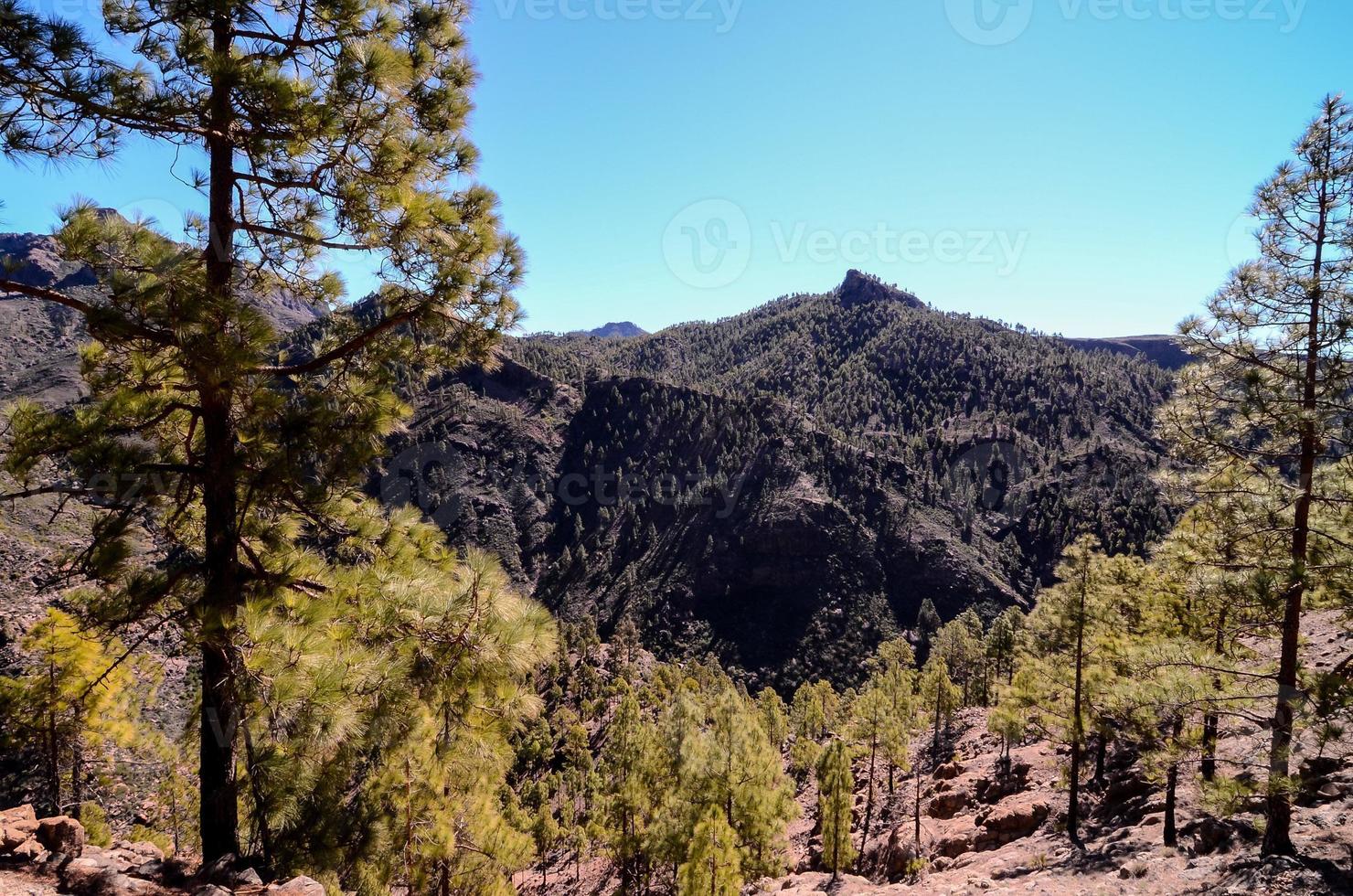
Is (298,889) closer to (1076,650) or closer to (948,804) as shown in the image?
(1076,650)

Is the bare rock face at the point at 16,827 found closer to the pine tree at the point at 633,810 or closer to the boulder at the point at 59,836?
the boulder at the point at 59,836

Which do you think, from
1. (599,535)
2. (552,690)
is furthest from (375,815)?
(599,535)

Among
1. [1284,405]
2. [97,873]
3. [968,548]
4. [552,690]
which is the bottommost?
[552,690]

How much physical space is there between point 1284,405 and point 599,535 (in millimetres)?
118817

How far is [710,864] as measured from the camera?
16.2 meters

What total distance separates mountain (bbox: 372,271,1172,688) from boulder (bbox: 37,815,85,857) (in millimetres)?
88790

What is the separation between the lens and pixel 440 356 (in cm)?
619

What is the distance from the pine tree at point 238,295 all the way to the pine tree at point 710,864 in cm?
1395

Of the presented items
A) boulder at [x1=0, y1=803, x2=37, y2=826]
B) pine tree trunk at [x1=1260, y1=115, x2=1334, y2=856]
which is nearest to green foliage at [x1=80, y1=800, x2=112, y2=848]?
boulder at [x1=0, y1=803, x2=37, y2=826]

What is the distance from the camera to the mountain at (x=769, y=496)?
332 ft

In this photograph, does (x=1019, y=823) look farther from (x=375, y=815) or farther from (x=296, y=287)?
(x=296, y=287)

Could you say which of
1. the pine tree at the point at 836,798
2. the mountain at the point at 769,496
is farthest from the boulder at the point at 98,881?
the mountain at the point at 769,496

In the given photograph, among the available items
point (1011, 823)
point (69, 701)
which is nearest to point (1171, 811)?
point (1011, 823)

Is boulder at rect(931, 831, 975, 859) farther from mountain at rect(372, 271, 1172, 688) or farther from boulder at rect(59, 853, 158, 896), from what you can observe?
mountain at rect(372, 271, 1172, 688)
